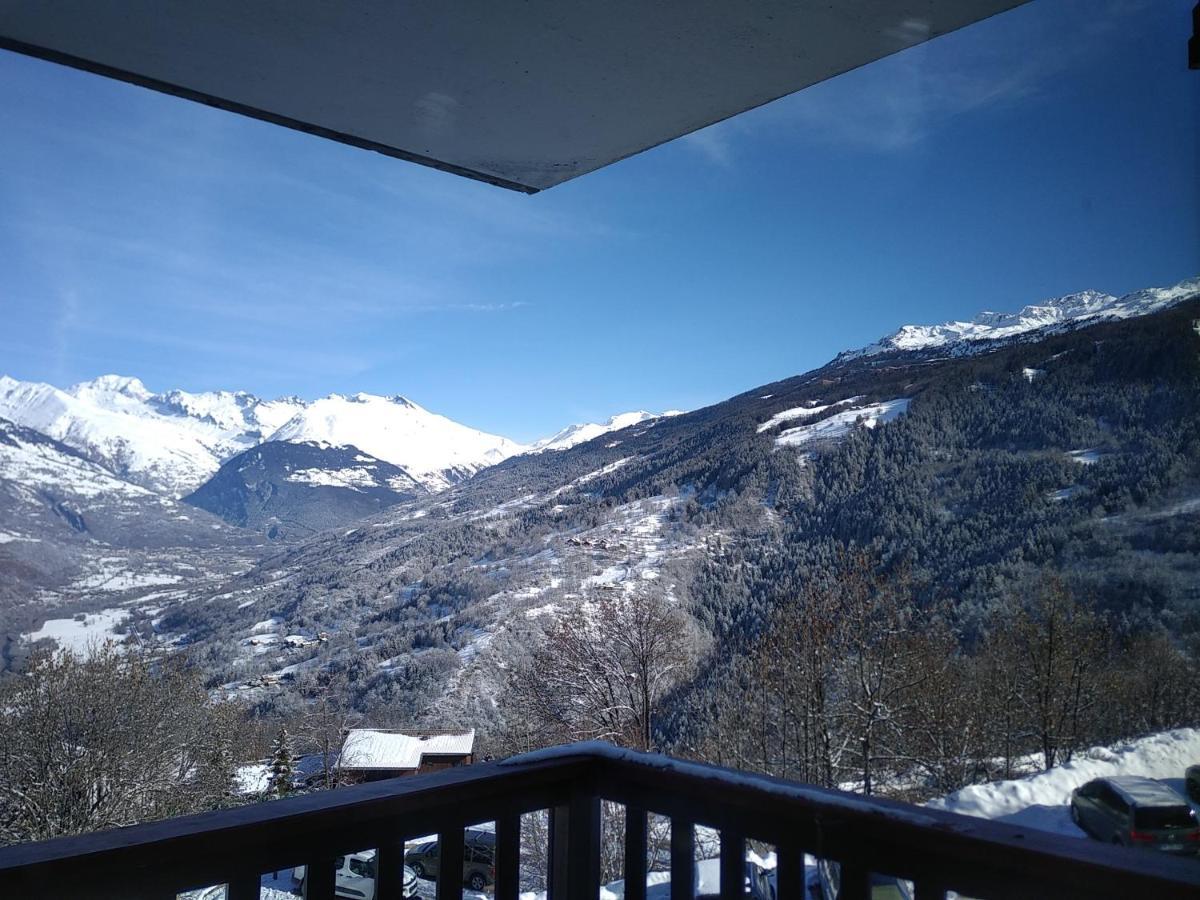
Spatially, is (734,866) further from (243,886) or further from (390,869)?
(243,886)

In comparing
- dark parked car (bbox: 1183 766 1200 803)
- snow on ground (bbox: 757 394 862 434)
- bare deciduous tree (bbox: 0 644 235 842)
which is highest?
snow on ground (bbox: 757 394 862 434)

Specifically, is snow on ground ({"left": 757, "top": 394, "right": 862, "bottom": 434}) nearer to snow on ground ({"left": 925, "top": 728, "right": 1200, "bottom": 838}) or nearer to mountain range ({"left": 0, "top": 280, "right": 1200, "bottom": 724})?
mountain range ({"left": 0, "top": 280, "right": 1200, "bottom": 724})

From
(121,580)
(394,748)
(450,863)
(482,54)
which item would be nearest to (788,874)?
(450,863)

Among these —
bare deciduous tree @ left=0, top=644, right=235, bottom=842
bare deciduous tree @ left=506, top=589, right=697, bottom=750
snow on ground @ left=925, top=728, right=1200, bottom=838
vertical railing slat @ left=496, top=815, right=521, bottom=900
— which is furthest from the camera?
bare deciduous tree @ left=506, top=589, right=697, bottom=750

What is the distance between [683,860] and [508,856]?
269mm

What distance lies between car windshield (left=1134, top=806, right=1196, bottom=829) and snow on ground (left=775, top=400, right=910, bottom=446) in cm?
3580

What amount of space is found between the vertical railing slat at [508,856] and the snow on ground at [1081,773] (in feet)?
28.7

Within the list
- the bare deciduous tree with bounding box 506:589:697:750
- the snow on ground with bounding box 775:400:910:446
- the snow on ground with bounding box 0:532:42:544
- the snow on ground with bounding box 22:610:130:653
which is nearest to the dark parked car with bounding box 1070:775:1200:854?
the bare deciduous tree with bounding box 506:589:697:750

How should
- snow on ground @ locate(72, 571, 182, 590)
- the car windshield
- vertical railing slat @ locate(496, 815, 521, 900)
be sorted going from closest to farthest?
vertical railing slat @ locate(496, 815, 521, 900) → the car windshield → snow on ground @ locate(72, 571, 182, 590)

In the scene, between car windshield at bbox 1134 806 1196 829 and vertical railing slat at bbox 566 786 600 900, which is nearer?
vertical railing slat at bbox 566 786 600 900

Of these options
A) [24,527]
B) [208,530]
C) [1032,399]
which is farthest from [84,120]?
[208,530]

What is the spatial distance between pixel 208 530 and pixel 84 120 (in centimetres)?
16355

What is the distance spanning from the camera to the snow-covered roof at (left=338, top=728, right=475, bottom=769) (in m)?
18.2

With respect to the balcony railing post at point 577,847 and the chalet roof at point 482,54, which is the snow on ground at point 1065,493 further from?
the balcony railing post at point 577,847
